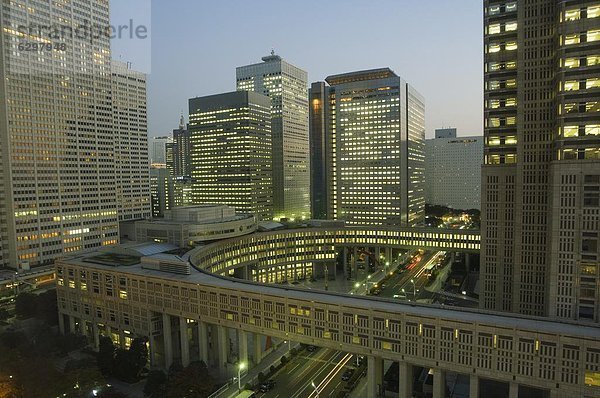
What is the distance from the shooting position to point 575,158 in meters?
70.0

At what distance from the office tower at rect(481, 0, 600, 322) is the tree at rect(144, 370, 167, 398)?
227 feet

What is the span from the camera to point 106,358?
7944 centimetres

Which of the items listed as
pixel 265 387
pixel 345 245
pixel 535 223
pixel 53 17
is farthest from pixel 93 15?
pixel 535 223

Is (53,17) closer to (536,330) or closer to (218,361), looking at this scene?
(218,361)

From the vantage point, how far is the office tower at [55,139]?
5694 inches

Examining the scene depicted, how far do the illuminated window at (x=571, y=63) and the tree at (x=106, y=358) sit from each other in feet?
328

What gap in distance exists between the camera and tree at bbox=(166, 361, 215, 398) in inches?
2576

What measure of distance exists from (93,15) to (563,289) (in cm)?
19389

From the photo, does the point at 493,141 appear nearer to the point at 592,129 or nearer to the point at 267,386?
the point at 592,129

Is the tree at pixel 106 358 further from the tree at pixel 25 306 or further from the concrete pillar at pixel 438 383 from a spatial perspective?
the concrete pillar at pixel 438 383

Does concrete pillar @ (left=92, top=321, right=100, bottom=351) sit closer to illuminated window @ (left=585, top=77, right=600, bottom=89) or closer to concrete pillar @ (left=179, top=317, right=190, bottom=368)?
concrete pillar @ (left=179, top=317, right=190, bottom=368)

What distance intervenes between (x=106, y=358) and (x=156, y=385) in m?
15.8

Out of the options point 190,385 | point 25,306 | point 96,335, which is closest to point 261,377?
point 190,385

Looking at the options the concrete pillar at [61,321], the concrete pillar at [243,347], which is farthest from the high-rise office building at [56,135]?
the concrete pillar at [243,347]
